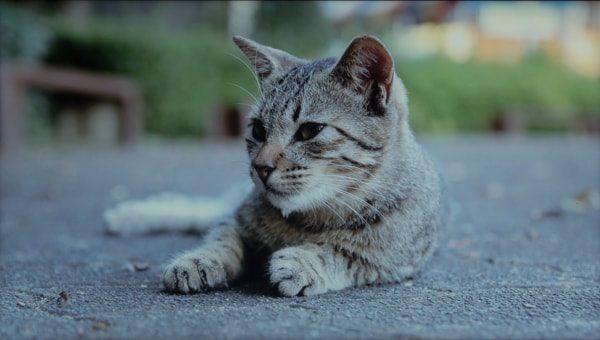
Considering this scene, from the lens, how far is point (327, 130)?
8.05ft

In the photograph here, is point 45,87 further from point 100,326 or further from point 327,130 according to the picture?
point 100,326

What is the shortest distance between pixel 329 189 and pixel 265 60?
2.36ft

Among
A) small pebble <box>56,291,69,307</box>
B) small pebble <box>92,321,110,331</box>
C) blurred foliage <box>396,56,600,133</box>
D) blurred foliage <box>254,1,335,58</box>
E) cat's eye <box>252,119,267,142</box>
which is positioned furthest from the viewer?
blurred foliage <box>396,56,600,133</box>

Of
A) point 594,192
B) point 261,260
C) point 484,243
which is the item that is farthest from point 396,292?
point 594,192

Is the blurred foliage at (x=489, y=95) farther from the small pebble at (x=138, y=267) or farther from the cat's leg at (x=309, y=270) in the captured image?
the cat's leg at (x=309, y=270)

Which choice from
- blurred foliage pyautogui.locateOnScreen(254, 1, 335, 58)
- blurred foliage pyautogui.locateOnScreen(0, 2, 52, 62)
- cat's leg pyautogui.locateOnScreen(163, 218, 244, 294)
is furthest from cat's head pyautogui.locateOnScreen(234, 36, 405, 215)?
blurred foliage pyautogui.locateOnScreen(254, 1, 335, 58)

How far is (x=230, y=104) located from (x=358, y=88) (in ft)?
35.5

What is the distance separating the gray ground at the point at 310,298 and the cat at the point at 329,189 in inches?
3.9

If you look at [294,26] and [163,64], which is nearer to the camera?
[163,64]

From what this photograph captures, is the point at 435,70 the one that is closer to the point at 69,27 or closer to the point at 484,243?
the point at 69,27

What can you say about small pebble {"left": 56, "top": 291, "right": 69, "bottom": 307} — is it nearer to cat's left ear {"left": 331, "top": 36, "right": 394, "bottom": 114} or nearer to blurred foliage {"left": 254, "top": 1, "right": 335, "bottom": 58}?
cat's left ear {"left": 331, "top": 36, "right": 394, "bottom": 114}

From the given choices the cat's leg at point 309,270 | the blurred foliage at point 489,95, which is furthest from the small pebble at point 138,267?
the blurred foliage at point 489,95

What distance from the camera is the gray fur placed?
2.37m

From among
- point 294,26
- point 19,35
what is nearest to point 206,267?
point 19,35
